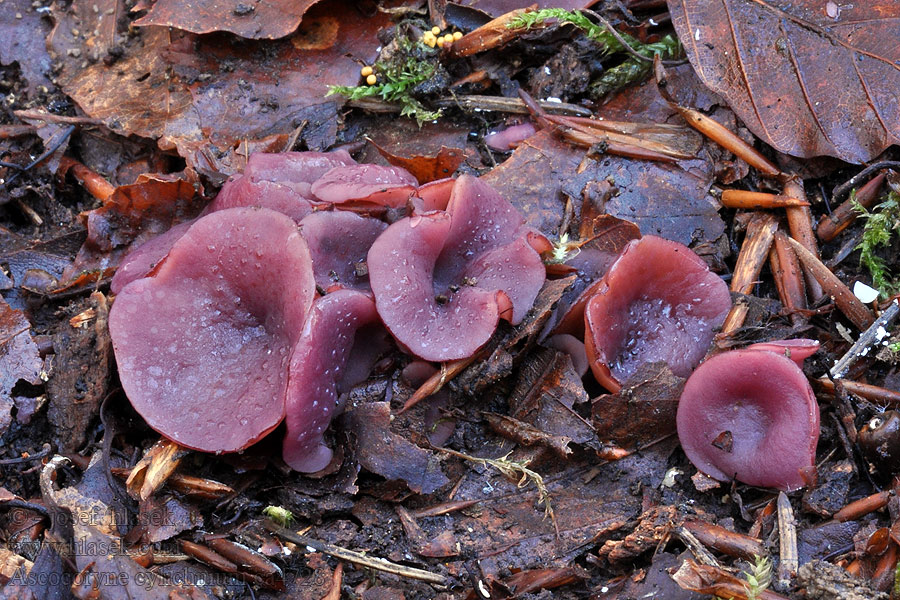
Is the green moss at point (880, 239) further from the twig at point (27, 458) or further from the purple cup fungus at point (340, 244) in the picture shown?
the twig at point (27, 458)

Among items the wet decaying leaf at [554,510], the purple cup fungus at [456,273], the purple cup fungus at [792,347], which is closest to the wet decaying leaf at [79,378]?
the purple cup fungus at [456,273]

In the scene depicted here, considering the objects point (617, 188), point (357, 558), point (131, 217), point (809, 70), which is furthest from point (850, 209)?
point (131, 217)

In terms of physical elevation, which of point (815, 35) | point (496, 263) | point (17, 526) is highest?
point (815, 35)

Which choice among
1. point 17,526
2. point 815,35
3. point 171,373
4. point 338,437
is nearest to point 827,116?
point 815,35

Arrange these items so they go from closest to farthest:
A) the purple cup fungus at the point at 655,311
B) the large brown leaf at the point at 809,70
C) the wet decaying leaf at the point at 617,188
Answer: the purple cup fungus at the point at 655,311
the large brown leaf at the point at 809,70
the wet decaying leaf at the point at 617,188

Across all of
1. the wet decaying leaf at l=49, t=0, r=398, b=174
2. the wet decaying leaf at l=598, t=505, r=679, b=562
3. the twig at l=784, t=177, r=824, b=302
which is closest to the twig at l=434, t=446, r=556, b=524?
the wet decaying leaf at l=598, t=505, r=679, b=562

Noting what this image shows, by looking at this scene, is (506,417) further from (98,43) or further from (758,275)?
(98,43)
